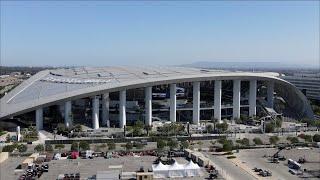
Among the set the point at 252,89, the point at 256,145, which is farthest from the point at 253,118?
the point at 256,145

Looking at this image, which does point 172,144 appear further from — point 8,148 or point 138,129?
point 8,148

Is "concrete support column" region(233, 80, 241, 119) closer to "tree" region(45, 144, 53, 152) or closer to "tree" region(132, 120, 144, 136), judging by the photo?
"tree" region(132, 120, 144, 136)

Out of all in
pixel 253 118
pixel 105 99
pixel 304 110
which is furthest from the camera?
pixel 304 110

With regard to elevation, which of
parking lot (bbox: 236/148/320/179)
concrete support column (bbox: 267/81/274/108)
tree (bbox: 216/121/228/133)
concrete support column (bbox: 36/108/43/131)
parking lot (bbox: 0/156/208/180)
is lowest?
parking lot (bbox: 236/148/320/179)

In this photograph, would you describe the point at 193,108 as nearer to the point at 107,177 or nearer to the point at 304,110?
the point at 304,110

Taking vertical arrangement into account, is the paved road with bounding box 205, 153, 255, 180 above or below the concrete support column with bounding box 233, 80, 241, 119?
below

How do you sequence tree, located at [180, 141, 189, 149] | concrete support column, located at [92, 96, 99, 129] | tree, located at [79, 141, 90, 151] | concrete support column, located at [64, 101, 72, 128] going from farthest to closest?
concrete support column, located at [92, 96, 99, 129], concrete support column, located at [64, 101, 72, 128], tree, located at [180, 141, 189, 149], tree, located at [79, 141, 90, 151]

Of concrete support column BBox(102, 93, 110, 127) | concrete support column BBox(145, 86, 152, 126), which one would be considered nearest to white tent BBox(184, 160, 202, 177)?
concrete support column BBox(145, 86, 152, 126)
